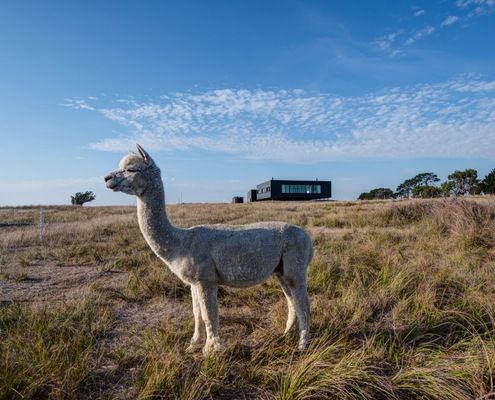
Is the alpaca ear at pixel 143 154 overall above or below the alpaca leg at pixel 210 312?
above

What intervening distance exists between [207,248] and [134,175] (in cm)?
95

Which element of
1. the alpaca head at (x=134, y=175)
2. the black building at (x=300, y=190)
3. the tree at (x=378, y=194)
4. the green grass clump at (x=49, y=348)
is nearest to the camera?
the green grass clump at (x=49, y=348)

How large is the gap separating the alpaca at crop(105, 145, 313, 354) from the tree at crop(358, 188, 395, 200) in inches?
1781

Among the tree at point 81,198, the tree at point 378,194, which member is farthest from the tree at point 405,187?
the tree at point 81,198

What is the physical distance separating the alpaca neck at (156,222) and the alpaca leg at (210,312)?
45 cm

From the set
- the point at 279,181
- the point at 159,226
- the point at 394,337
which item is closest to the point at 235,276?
the point at 159,226

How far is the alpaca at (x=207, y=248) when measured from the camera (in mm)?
3395

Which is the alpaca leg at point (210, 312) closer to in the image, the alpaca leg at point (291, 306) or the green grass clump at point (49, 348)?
the alpaca leg at point (291, 306)

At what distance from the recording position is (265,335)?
402cm

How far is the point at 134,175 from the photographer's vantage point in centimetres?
332

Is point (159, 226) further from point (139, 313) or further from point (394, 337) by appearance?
point (394, 337)

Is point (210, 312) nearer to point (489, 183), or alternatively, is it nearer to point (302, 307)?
point (302, 307)

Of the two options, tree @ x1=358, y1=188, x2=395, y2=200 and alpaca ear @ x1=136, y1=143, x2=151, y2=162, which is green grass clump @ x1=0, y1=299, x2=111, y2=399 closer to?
alpaca ear @ x1=136, y1=143, x2=151, y2=162

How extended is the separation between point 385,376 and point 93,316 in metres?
3.40
